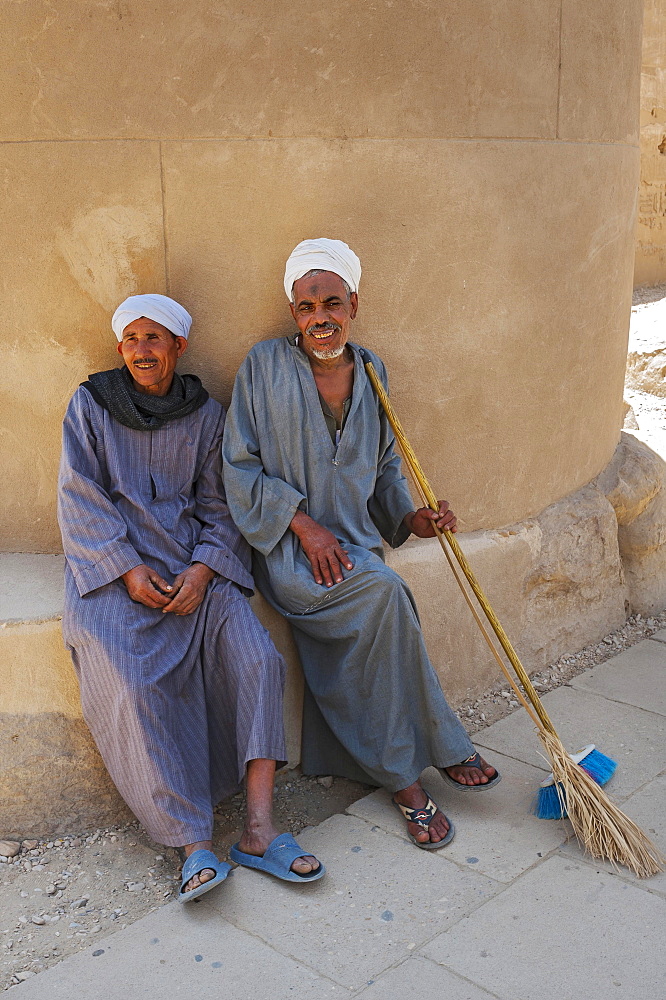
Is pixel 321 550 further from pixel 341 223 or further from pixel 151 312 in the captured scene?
pixel 341 223

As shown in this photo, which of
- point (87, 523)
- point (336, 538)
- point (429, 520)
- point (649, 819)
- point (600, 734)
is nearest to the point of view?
point (87, 523)

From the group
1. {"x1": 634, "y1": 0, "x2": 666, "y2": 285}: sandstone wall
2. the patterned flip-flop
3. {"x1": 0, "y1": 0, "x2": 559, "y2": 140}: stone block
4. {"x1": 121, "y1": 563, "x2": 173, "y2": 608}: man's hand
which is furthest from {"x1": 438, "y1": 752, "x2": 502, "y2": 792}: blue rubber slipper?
{"x1": 634, "y1": 0, "x2": 666, "y2": 285}: sandstone wall

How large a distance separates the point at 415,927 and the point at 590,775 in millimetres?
825

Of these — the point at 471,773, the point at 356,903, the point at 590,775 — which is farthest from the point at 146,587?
the point at 590,775

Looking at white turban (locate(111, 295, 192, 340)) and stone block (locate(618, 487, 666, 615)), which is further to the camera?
stone block (locate(618, 487, 666, 615))

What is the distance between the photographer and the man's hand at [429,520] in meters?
3.24

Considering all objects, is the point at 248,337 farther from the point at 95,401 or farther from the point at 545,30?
the point at 545,30

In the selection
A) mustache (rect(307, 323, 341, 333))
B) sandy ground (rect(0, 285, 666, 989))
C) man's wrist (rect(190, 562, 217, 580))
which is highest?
mustache (rect(307, 323, 341, 333))

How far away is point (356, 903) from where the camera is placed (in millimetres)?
2684

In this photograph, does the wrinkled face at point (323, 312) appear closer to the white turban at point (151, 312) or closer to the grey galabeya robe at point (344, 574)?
the grey galabeya robe at point (344, 574)

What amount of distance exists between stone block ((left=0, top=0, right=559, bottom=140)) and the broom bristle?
2111 millimetres

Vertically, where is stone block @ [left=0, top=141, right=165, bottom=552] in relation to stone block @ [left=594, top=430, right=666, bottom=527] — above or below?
above

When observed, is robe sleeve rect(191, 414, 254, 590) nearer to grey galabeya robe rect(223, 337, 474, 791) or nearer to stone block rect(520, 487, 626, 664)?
grey galabeya robe rect(223, 337, 474, 791)

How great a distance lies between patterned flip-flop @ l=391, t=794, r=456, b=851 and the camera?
2944 millimetres
